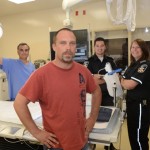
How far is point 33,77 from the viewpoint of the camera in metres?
1.21

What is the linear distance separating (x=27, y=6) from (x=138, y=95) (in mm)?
3944

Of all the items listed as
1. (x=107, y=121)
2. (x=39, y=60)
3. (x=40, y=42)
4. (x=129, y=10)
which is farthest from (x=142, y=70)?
(x=40, y=42)

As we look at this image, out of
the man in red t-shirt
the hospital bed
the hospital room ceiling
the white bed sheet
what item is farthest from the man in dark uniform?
the hospital room ceiling

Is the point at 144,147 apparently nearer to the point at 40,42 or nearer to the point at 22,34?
the point at 40,42

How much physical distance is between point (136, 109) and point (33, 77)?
3.91 feet

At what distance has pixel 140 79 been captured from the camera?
192cm

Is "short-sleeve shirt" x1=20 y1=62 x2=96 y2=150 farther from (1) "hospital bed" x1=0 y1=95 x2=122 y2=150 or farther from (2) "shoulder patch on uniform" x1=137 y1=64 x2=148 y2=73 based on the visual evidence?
(2) "shoulder patch on uniform" x1=137 y1=64 x2=148 y2=73

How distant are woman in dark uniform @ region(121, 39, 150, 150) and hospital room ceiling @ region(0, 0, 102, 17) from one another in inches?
123

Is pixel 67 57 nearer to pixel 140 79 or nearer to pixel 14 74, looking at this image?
pixel 140 79

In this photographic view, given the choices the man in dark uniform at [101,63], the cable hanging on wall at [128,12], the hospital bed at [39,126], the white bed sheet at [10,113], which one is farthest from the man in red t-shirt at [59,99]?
the cable hanging on wall at [128,12]

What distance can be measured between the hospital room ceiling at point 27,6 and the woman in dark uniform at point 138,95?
3132 millimetres

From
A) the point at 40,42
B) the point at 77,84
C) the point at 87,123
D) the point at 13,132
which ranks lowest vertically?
the point at 13,132

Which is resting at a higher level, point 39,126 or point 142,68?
point 142,68

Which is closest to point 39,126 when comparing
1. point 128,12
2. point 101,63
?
point 101,63
